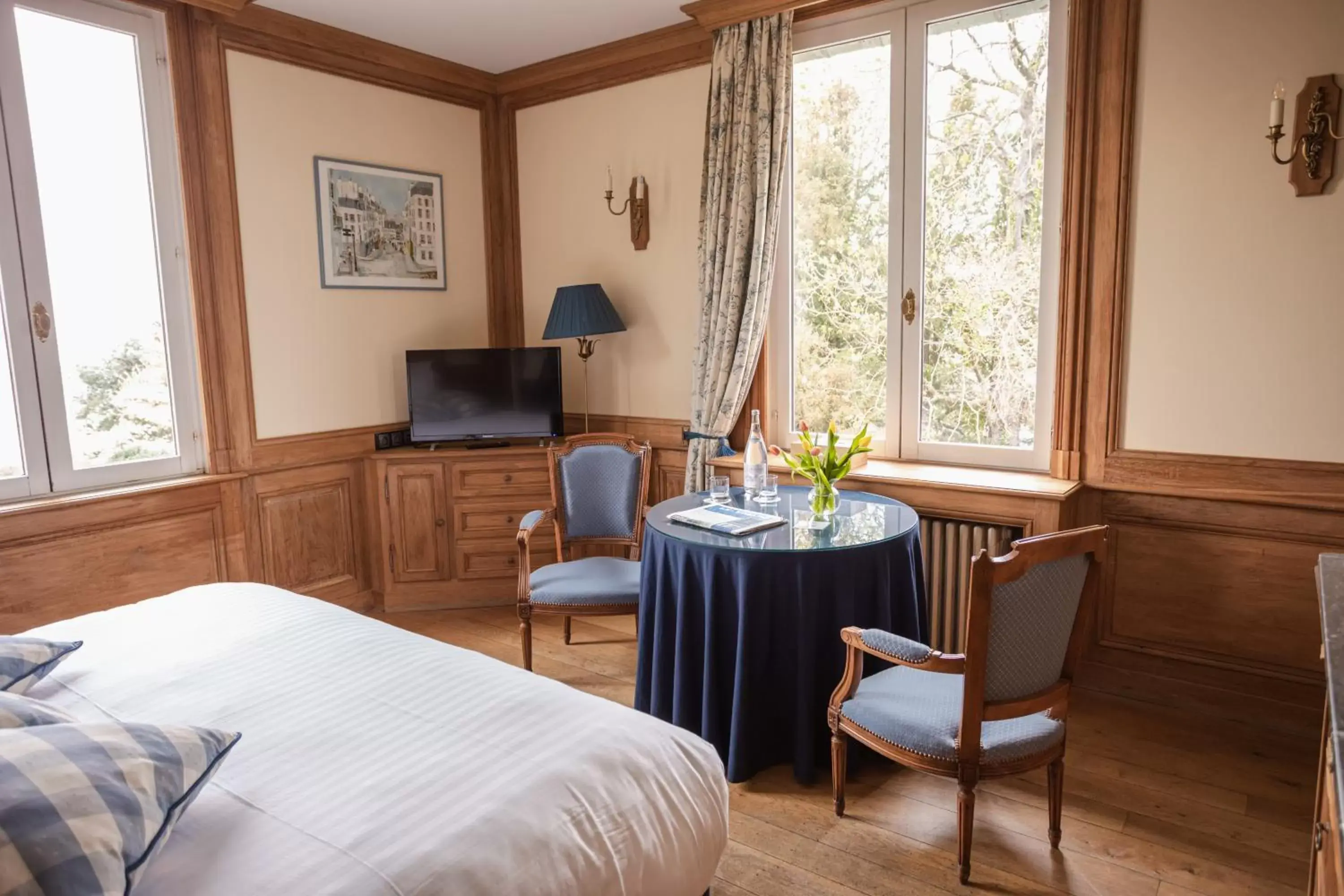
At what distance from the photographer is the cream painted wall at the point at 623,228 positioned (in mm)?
4258

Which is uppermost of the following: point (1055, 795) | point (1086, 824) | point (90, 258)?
point (90, 258)

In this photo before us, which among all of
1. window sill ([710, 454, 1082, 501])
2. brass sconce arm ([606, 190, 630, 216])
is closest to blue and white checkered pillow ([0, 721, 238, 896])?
window sill ([710, 454, 1082, 501])

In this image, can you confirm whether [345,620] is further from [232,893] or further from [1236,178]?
[1236,178]

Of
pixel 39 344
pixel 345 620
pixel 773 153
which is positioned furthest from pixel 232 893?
pixel 773 153

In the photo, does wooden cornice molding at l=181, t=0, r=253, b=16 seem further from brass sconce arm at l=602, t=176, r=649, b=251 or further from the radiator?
the radiator

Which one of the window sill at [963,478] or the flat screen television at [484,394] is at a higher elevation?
the flat screen television at [484,394]

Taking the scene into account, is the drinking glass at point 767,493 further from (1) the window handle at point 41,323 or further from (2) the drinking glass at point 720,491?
(1) the window handle at point 41,323

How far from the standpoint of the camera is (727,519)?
2918 mm

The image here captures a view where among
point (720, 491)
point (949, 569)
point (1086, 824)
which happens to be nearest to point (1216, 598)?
point (949, 569)

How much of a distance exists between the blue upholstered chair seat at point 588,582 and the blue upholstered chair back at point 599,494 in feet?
0.65

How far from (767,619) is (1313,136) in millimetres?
2364

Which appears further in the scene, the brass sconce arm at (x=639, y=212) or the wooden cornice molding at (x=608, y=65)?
the brass sconce arm at (x=639, y=212)

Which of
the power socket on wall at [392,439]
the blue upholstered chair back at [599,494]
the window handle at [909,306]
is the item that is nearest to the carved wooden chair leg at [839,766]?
the blue upholstered chair back at [599,494]

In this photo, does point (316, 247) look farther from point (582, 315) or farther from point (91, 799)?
point (91, 799)
